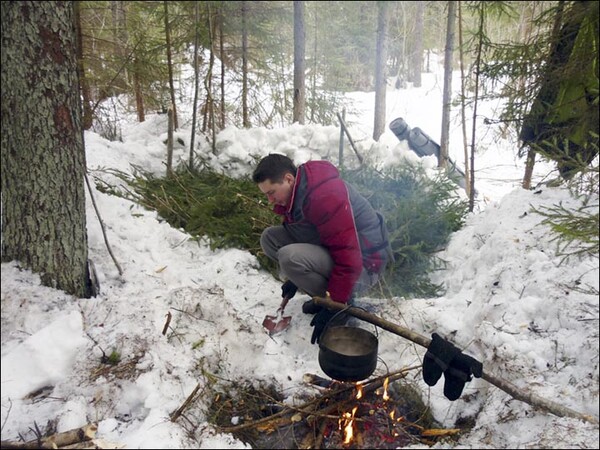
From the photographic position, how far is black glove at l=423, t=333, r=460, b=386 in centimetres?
249

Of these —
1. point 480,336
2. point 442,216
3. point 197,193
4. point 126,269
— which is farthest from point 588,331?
point 197,193

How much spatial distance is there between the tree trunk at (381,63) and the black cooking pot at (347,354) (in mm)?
11082

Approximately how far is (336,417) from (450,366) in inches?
31.2

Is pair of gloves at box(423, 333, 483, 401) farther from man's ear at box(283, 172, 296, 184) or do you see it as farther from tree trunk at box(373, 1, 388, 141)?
tree trunk at box(373, 1, 388, 141)

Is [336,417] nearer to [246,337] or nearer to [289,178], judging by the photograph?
[246,337]

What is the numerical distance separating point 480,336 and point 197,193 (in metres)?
4.43

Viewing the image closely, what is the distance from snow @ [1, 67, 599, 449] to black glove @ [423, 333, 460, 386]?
275mm

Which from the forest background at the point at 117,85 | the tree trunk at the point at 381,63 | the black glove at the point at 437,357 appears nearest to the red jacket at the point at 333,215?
the black glove at the point at 437,357

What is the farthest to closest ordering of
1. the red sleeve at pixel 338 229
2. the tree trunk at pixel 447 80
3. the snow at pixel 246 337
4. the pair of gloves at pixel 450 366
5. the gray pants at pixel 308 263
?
the tree trunk at pixel 447 80 < the gray pants at pixel 308 263 < the red sleeve at pixel 338 229 < the pair of gloves at pixel 450 366 < the snow at pixel 246 337

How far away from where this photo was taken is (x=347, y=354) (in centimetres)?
284

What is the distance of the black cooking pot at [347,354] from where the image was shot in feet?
8.63

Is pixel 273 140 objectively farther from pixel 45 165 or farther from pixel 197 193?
pixel 45 165

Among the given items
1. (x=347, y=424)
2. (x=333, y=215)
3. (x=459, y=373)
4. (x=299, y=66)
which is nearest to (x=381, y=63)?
(x=299, y=66)

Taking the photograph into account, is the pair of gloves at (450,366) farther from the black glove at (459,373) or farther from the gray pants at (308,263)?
the gray pants at (308,263)
